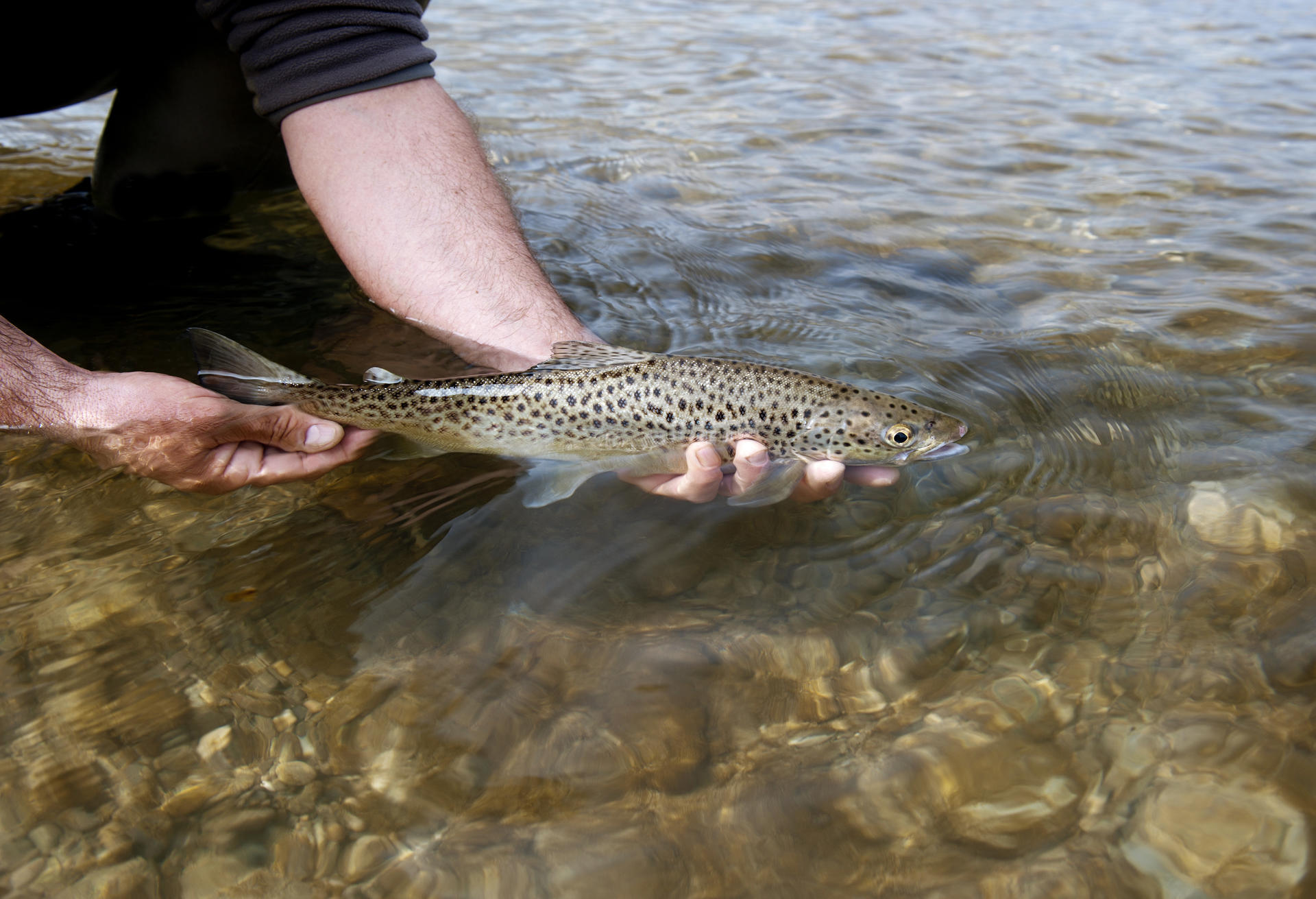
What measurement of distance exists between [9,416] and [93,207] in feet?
10.6

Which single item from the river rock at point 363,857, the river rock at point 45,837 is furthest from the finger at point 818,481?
the river rock at point 45,837

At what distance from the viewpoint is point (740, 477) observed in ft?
11.5

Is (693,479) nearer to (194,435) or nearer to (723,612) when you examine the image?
(723,612)

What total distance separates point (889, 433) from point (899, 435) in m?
0.04

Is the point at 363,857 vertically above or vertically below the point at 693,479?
below

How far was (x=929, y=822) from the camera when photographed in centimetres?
242

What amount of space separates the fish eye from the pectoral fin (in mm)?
352

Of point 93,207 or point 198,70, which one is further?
point 93,207

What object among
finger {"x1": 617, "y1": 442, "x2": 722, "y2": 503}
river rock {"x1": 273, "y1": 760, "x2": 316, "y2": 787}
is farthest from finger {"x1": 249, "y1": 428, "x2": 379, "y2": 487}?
river rock {"x1": 273, "y1": 760, "x2": 316, "y2": 787}

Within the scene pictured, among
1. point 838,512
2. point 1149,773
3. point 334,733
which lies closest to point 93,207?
point 334,733

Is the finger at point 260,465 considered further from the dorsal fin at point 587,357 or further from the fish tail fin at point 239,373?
the dorsal fin at point 587,357

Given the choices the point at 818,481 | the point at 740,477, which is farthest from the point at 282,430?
the point at 818,481

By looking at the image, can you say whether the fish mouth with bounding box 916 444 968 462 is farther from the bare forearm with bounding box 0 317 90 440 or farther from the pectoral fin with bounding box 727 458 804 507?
the bare forearm with bounding box 0 317 90 440

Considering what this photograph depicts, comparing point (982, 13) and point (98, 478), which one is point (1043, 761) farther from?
point (982, 13)
